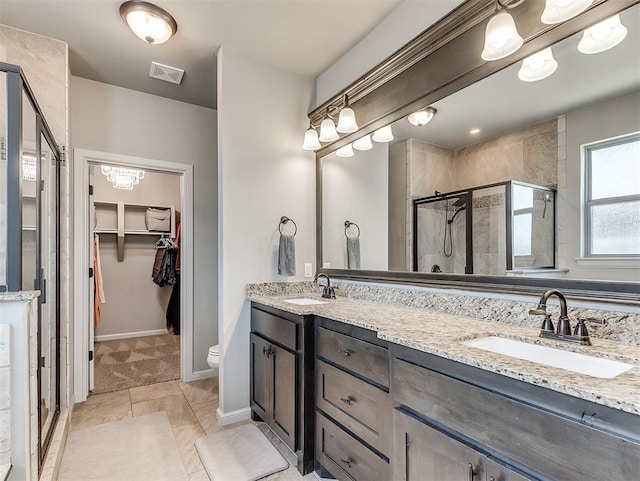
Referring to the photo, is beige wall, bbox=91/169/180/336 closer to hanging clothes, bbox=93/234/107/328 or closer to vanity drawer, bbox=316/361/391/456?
hanging clothes, bbox=93/234/107/328

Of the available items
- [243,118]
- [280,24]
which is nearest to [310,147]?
[243,118]

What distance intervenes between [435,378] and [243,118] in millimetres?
2240

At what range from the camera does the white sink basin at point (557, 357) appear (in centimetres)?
107

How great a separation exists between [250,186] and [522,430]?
2.22 m

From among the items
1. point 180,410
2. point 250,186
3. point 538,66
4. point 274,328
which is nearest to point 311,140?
point 250,186

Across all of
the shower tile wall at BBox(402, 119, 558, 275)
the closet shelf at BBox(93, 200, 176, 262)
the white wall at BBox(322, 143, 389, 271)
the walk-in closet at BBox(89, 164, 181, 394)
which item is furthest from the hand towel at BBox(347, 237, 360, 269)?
the closet shelf at BBox(93, 200, 176, 262)

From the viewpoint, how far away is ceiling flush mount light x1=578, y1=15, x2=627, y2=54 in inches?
48.4

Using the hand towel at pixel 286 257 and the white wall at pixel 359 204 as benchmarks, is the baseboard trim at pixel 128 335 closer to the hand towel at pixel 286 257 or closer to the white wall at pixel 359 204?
the hand towel at pixel 286 257

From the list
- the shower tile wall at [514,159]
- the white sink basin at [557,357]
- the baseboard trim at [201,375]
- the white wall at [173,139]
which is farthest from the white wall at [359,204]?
the baseboard trim at [201,375]

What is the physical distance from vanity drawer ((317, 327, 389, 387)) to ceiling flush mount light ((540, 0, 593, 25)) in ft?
4.81

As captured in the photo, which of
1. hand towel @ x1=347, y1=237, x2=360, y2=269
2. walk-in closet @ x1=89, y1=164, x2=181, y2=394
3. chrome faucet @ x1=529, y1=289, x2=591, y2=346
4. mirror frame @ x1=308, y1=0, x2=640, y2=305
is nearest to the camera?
chrome faucet @ x1=529, y1=289, x2=591, y2=346

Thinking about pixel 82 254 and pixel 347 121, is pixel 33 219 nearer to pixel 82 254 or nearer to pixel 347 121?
pixel 82 254

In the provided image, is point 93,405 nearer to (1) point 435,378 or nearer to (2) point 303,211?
(2) point 303,211

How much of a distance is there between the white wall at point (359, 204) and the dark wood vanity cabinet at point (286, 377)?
2.42 feet
